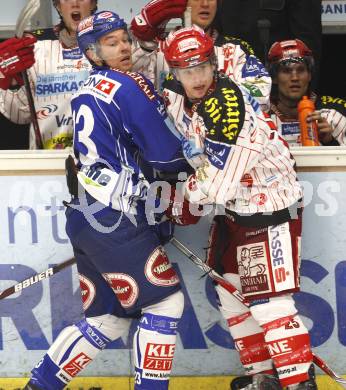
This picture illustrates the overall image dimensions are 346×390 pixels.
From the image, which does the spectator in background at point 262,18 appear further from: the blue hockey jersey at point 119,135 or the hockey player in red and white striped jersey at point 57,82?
the blue hockey jersey at point 119,135

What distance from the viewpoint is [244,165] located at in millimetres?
3312

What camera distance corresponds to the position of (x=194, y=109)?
3.38 m

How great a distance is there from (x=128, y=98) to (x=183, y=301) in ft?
2.36

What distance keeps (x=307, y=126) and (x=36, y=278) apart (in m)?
1.21

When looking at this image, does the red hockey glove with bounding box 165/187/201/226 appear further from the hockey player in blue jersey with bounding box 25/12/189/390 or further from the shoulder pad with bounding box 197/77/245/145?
the shoulder pad with bounding box 197/77/245/145

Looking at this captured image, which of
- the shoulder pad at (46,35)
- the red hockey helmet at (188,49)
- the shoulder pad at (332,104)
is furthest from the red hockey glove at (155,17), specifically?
the shoulder pad at (332,104)

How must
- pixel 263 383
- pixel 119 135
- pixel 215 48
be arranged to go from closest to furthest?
pixel 119 135 < pixel 263 383 < pixel 215 48

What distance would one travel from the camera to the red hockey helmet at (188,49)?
3.29m

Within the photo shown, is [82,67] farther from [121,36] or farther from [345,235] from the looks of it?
[345,235]

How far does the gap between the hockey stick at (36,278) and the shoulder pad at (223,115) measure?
0.79 meters

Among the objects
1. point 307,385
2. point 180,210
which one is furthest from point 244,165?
point 307,385

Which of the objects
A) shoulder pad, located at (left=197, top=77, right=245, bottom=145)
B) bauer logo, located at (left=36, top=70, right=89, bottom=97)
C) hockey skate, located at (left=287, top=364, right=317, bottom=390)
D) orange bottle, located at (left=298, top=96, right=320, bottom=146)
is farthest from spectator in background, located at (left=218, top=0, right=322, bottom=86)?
hockey skate, located at (left=287, top=364, right=317, bottom=390)

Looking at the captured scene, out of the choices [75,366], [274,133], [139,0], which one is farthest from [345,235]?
[139,0]

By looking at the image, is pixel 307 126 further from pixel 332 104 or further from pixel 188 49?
Answer: pixel 188 49
